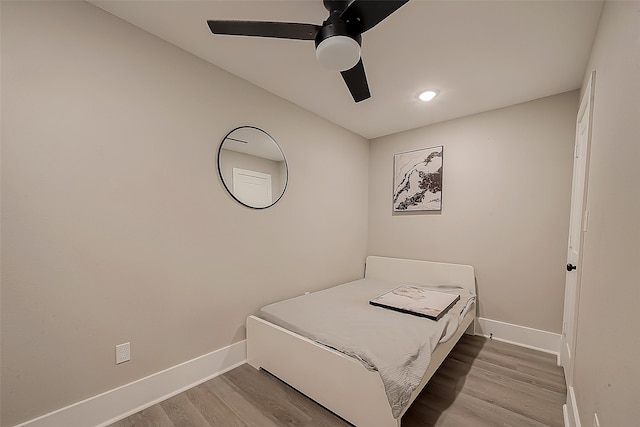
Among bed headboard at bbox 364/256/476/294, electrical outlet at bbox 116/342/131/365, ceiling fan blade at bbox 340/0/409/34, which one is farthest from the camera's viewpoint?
bed headboard at bbox 364/256/476/294

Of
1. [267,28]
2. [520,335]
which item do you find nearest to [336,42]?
[267,28]

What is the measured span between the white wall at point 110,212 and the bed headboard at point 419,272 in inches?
64.3

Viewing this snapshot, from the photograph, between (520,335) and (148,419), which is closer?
(148,419)

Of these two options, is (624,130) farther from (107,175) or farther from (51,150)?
(51,150)

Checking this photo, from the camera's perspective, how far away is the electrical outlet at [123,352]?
1.57 m

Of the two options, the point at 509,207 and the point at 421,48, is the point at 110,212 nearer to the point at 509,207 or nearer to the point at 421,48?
the point at 421,48

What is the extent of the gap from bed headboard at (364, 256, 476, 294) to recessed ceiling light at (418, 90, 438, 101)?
1.81m

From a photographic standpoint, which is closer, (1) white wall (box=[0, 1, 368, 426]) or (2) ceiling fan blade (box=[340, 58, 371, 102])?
(1) white wall (box=[0, 1, 368, 426])

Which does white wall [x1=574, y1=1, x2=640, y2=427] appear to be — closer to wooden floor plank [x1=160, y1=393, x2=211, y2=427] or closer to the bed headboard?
the bed headboard

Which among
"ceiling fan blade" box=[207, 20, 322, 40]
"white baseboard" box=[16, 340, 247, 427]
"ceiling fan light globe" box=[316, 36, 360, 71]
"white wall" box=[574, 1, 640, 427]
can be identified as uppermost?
"ceiling fan blade" box=[207, 20, 322, 40]

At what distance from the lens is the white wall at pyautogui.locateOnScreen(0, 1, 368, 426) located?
1.29 metres

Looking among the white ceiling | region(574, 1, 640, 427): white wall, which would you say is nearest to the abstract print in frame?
the white ceiling

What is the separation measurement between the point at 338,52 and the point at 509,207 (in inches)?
95.3

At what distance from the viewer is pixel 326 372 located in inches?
62.1
